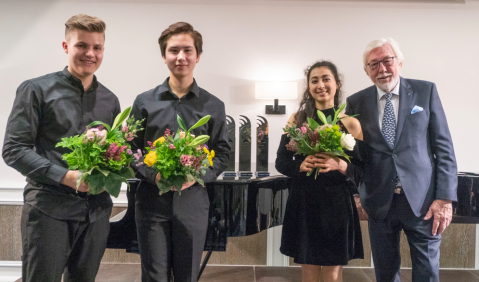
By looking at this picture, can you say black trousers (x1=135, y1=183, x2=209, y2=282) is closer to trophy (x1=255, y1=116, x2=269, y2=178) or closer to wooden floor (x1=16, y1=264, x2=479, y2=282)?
trophy (x1=255, y1=116, x2=269, y2=178)

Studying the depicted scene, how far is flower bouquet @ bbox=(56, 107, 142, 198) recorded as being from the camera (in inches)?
64.2

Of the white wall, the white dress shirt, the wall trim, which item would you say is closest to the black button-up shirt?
the white dress shirt

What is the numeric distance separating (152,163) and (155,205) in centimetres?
31

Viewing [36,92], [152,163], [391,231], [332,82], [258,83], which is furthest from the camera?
[258,83]

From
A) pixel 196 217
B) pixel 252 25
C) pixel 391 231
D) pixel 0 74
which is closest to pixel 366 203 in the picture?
pixel 391 231

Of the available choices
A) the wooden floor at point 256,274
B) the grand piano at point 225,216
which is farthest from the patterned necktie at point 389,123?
the wooden floor at point 256,274

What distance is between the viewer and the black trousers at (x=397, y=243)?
2.19 m

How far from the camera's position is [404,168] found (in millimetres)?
2174

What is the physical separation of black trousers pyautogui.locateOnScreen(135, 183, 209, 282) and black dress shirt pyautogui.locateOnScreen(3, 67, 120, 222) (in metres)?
0.28

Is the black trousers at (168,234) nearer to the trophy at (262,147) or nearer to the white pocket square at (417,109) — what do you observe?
the trophy at (262,147)

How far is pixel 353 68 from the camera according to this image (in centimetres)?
430

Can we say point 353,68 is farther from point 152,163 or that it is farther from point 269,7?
point 152,163

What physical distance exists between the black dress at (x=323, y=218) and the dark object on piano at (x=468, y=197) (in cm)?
120

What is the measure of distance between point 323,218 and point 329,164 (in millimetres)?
379
